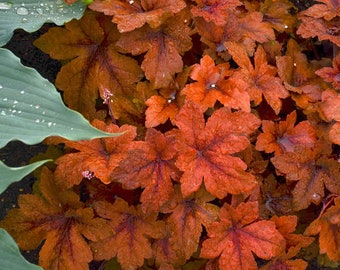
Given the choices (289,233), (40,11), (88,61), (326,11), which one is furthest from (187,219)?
(326,11)

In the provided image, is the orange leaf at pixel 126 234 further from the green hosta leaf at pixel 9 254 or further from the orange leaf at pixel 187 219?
the green hosta leaf at pixel 9 254

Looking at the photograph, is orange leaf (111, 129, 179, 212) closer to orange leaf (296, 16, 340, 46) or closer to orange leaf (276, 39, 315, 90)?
orange leaf (276, 39, 315, 90)

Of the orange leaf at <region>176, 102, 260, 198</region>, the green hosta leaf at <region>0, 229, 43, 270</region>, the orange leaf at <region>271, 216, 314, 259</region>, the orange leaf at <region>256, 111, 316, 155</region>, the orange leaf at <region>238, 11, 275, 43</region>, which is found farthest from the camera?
the orange leaf at <region>238, 11, 275, 43</region>

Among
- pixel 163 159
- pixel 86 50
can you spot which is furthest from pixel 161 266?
pixel 86 50

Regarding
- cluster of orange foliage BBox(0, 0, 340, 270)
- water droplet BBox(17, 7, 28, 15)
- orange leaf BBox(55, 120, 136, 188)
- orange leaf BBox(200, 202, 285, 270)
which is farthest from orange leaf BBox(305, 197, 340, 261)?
water droplet BBox(17, 7, 28, 15)

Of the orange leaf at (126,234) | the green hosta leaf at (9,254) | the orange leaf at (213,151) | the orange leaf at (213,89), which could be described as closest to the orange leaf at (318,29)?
the orange leaf at (213,89)

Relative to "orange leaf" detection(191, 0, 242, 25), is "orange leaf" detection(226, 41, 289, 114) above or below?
below

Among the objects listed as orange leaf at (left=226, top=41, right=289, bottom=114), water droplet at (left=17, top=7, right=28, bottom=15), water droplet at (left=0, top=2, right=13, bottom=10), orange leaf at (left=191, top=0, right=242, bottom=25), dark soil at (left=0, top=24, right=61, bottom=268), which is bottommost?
dark soil at (left=0, top=24, right=61, bottom=268)

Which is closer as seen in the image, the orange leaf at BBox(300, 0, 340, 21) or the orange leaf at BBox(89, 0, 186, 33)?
the orange leaf at BBox(89, 0, 186, 33)
